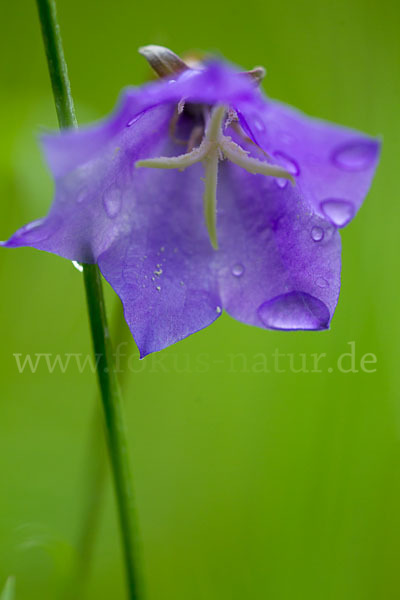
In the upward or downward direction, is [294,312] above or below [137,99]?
below

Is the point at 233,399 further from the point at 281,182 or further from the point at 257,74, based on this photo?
the point at 257,74

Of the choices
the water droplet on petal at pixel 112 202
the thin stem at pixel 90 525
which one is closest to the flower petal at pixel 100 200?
the water droplet on petal at pixel 112 202

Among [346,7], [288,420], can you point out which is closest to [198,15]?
[346,7]

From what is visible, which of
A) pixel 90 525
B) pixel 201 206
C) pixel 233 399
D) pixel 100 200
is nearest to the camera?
pixel 100 200

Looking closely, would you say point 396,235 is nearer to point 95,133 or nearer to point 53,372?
point 53,372

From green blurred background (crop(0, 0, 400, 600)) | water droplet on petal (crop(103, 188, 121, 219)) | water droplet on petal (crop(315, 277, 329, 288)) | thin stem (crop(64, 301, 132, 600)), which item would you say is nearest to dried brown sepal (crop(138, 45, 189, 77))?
water droplet on petal (crop(103, 188, 121, 219))

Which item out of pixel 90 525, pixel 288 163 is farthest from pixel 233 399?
pixel 288 163
